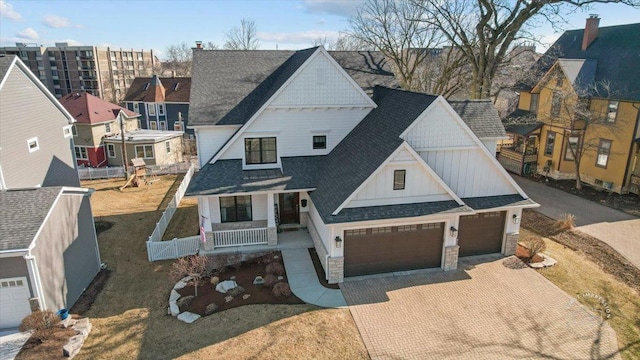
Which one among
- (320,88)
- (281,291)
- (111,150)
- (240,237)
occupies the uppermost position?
(320,88)

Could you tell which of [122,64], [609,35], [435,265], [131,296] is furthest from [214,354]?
[122,64]

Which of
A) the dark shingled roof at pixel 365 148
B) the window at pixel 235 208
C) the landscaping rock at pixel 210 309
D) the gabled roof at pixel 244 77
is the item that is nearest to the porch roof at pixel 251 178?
the dark shingled roof at pixel 365 148

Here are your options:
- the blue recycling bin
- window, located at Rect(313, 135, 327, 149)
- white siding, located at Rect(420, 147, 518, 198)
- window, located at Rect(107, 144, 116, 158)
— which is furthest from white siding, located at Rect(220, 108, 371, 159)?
window, located at Rect(107, 144, 116, 158)

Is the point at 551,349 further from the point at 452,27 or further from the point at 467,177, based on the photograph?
the point at 452,27

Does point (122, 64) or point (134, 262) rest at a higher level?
point (122, 64)

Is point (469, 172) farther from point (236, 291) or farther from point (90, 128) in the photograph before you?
point (90, 128)

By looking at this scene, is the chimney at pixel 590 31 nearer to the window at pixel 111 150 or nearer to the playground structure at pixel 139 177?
the playground structure at pixel 139 177

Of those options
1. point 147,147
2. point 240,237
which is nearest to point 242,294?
point 240,237
